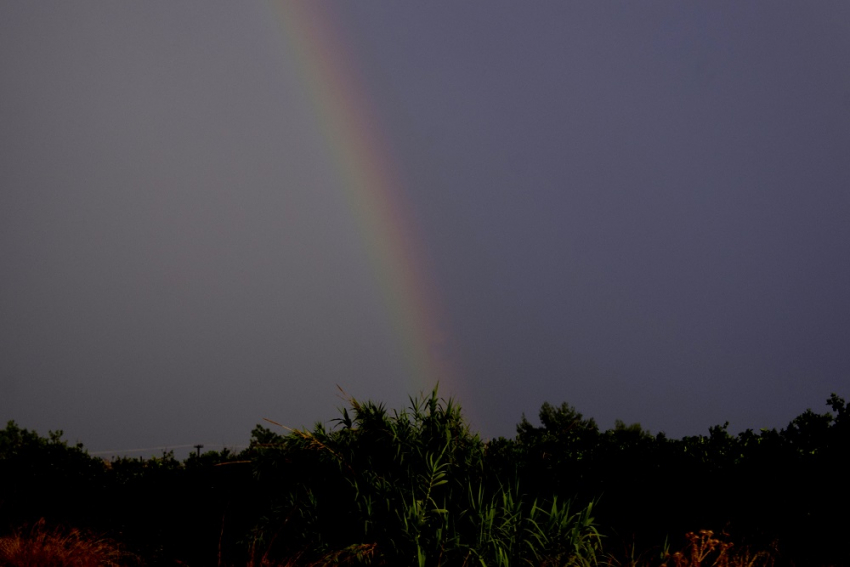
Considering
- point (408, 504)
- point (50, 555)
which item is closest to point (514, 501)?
point (408, 504)

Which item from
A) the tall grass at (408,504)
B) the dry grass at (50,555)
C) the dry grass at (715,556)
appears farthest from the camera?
the dry grass at (50,555)

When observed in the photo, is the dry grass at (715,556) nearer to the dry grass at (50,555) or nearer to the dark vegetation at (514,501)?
the dark vegetation at (514,501)

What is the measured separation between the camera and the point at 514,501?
29.4ft

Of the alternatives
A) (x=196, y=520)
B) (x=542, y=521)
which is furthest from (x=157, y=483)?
(x=542, y=521)

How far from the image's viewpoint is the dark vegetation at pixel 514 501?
7562 millimetres

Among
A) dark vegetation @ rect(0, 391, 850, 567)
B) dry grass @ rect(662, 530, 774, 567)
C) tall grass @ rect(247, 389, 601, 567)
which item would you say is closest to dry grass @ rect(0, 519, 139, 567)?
dark vegetation @ rect(0, 391, 850, 567)

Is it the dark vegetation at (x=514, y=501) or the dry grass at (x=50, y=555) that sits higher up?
the dark vegetation at (x=514, y=501)

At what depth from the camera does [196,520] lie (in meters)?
12.1

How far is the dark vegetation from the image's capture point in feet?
24.8

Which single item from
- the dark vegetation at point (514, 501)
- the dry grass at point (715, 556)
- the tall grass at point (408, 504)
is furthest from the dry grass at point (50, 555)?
the dry grass at point (715, 556)

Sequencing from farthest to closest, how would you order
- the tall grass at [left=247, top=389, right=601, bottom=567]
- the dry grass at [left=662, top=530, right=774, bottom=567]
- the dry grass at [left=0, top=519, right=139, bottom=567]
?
the dry grass at [left=0, top=519, right=139, bottom=567] < the tall grass at [left=247, top=389, right=601, bottom=567] < the dry grass at [left=662, top=530, right=774, bottom=567]

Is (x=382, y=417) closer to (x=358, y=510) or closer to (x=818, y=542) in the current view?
(x=358, y=510)

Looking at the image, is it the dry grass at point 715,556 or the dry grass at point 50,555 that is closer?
the dry grass at point 715,556

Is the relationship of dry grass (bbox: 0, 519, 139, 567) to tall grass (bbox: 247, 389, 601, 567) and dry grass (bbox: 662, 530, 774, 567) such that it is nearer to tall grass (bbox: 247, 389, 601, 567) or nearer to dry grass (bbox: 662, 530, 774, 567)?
tall grass (bbox: 247, 389, 601, 567)
